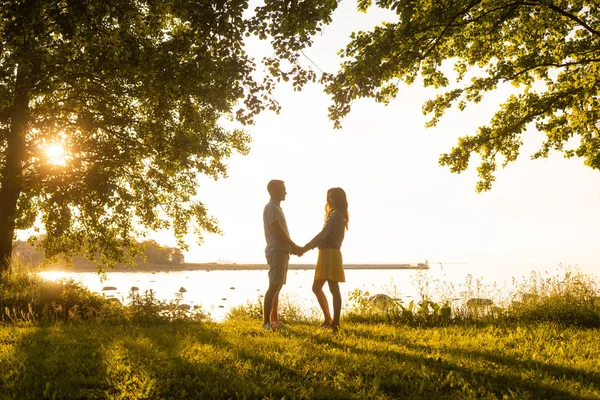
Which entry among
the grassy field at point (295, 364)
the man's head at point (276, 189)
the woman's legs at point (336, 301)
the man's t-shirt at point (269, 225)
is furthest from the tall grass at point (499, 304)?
the man's head at point (276, 189)

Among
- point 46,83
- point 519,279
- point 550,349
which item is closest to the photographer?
point 550,349

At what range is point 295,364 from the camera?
4969 mm

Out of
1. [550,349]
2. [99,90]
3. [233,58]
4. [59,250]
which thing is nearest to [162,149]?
[99,90]

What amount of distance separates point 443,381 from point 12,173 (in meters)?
14.1

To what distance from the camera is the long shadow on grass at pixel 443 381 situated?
14.0 feet

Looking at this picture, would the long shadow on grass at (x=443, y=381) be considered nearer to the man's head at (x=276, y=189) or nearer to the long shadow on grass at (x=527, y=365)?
the long shadow on grass at (x=527, y=365)

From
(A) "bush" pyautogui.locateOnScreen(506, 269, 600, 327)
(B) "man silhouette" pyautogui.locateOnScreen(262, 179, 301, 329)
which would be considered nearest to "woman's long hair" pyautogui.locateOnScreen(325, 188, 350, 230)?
(B) "man silhouette" pyautogui.locateOnScreen(262, 179, 301, 329)

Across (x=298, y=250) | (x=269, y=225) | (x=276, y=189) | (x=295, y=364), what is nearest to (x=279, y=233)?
(x=269, y=225)

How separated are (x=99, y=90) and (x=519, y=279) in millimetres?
13718

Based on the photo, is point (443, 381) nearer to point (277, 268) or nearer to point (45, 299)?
point (277, 268)

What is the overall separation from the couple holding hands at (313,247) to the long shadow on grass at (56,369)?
9.85 ft

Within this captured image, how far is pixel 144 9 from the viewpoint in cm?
1087

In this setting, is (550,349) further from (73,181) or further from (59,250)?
(59,250)

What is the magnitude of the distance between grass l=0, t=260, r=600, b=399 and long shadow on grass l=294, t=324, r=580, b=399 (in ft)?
0.05
